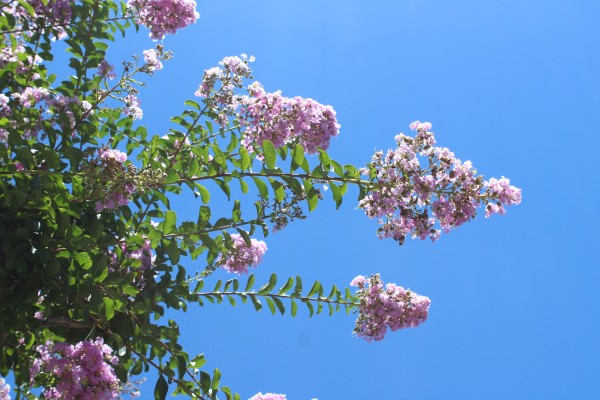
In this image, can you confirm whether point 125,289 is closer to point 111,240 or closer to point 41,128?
point 111,240

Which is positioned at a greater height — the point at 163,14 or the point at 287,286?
the point at 163,14

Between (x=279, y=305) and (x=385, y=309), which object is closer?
(x=279, y=305)

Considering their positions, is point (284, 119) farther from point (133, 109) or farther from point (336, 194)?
point (133, 109)

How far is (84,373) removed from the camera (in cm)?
319

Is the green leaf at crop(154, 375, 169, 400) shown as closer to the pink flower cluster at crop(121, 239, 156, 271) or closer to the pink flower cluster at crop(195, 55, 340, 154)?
the pink flower cluster at crop(121, 239, 156, 271)

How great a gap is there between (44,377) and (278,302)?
66.8 inches

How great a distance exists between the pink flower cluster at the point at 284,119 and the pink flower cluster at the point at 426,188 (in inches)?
21.5

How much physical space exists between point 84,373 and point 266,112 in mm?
2036

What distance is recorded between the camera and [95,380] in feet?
10.4

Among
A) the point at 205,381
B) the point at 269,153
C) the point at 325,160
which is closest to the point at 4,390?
the point at 205,381

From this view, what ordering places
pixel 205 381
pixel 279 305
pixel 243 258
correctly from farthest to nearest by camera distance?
pixel 243 258
pixel 279 305
pixel 205 381

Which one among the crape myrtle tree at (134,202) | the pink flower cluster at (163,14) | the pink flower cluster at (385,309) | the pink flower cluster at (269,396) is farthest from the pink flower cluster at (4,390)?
the pink flower cluster at (163,14)

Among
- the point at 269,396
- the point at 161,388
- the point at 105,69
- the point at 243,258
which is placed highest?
the point at 105,69

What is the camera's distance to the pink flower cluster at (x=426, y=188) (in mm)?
3666
